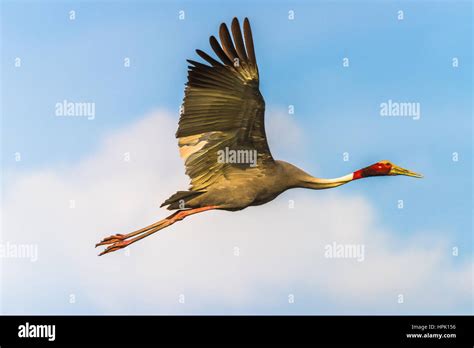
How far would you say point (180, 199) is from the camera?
1645 centimetres

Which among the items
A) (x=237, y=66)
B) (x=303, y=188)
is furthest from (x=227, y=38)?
(x=303, y=188)

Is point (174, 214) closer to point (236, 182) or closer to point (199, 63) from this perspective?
point (236, 182)

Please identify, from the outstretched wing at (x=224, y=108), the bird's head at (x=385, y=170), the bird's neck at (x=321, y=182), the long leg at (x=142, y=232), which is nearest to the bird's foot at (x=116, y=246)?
the long leg at (x=142, y=232)

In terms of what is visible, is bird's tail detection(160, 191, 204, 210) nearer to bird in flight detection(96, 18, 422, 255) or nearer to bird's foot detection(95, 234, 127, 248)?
bird in flight detection(96, 18, 422, 255)

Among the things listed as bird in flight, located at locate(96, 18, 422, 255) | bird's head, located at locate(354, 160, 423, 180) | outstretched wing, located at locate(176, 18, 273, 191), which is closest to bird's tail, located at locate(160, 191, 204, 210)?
bird in flight, located at locate(96, 18, 422, 255)

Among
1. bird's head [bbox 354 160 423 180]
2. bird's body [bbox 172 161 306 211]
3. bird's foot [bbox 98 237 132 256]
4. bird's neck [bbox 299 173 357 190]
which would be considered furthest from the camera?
bird's head [bbox 354 160 423 180]

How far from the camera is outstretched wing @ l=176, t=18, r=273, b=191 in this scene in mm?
15414

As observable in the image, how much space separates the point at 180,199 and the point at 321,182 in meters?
2.44

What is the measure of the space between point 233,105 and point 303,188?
2.15 m

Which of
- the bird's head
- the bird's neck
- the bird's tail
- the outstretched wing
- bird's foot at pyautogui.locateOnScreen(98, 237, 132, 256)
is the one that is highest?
the outstretched wing

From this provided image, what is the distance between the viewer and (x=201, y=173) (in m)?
16.4

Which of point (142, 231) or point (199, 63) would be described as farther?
point (142, 231)

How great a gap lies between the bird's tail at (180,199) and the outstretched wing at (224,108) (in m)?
0.40
